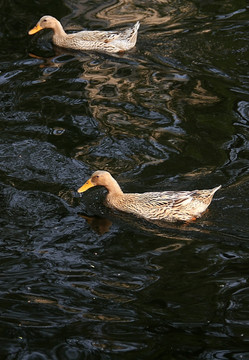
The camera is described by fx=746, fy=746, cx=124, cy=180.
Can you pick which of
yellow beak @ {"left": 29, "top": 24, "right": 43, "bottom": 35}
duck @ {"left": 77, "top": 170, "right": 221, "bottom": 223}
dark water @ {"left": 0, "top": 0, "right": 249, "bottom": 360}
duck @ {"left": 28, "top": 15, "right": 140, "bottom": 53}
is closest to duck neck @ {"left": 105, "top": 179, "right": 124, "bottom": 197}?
duck @ {"left": 77, "top": 170, "right": 221, "bottom": 223}

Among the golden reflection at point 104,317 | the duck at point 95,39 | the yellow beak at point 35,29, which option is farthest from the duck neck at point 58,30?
the golden reflection at point 104,317

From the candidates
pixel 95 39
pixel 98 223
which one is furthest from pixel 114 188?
pixel 95 39

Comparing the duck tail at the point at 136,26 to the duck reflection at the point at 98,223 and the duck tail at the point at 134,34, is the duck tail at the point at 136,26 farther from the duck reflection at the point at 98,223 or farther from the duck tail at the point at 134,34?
the duck reflection at the point at 98,223

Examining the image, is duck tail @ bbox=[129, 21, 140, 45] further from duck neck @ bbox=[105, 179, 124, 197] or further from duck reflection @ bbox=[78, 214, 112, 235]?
duck reflection @ bbox=[78, 214, 112, 235]

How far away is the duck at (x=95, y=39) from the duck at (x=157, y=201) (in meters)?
5.22

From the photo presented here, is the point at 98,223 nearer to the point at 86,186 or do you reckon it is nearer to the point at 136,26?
the point at 86,186

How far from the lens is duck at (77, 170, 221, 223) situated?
9003 mm

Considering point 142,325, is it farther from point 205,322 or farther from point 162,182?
point 162,182

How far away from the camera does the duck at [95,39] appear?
13984 millimetres

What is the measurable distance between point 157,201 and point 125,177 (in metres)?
1.01

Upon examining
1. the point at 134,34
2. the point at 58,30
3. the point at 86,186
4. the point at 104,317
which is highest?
the point at 58,30

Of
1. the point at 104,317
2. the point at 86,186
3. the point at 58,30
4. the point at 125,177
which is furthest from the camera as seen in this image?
the point at 58,30

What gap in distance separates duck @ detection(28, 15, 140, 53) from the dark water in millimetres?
212

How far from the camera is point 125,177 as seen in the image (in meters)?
10.0
